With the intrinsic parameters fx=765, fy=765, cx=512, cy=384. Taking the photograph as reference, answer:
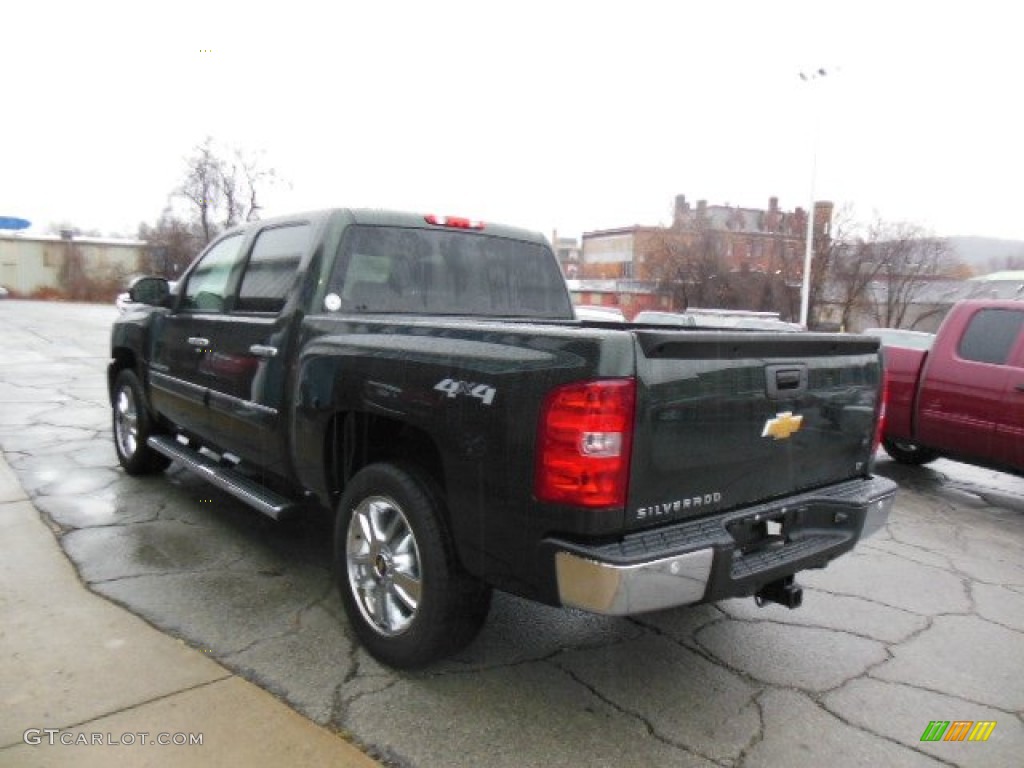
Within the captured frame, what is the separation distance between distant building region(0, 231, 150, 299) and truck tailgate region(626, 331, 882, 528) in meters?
63.8

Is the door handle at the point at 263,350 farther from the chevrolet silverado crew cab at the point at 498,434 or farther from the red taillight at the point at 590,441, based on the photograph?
the red taillight at the point at 590,441

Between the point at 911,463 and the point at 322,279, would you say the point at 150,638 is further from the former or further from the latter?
the point at 911,463

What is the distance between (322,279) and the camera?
3775mm

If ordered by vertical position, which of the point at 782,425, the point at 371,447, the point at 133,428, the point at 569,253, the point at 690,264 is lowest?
the point at 133,428

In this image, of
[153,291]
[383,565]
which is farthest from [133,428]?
[383,565]

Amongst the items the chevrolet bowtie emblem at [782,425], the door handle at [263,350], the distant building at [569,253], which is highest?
the distant building at [569,253]

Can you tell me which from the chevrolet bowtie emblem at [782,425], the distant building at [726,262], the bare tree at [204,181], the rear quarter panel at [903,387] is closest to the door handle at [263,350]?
the chevrolet bowtie emblem at [782,425]

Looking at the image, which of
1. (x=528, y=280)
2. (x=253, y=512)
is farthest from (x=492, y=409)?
(x=253, y=512)

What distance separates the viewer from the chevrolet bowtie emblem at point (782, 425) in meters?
2.91

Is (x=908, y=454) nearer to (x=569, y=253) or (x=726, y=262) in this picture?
(x=726, y=262)

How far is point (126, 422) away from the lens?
6195 mm

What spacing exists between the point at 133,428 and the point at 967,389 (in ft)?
22.8

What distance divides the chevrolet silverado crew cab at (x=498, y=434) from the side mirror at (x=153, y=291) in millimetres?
1173

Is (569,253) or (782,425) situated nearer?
(782,425)
